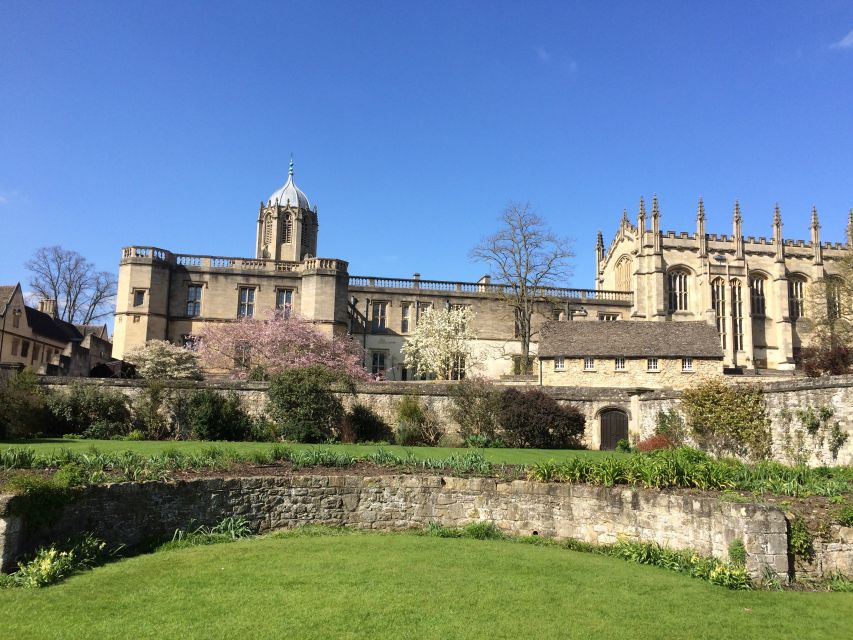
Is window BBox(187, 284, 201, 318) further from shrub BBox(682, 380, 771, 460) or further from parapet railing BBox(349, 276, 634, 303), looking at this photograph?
shrub BBox(682, 380, 771, 460)

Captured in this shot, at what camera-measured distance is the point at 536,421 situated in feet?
93.6

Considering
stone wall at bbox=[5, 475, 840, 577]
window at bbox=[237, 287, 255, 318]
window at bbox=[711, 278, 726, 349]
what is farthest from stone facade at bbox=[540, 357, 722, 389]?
window at bbox=[711, 278, 726, 349]

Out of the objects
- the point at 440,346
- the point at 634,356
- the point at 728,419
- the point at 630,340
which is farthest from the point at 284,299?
the point at 728,419

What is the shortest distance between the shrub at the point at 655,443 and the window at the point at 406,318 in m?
23.9

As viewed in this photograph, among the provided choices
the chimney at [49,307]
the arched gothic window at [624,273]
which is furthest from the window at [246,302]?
the arched gothic window at [624,273]

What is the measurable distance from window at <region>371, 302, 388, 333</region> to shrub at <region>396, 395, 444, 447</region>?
793 inches

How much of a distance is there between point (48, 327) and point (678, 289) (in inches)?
1856

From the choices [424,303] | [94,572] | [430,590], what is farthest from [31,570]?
[424,303]

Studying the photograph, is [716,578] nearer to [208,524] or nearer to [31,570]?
[208,524]

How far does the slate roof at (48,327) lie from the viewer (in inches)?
1766

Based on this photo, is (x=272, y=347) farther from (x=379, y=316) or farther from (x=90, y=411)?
(x=90, y=411)

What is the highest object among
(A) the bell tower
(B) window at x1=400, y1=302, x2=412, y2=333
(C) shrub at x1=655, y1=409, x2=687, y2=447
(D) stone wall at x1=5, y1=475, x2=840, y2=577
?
(A) the bell tower

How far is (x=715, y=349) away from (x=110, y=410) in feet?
89.5

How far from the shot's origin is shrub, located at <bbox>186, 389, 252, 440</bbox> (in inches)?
1049
